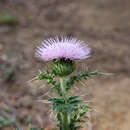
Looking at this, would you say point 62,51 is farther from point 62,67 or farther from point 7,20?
point 7,20

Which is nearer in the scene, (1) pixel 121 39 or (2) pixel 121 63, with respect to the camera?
(2) pixel 121 63

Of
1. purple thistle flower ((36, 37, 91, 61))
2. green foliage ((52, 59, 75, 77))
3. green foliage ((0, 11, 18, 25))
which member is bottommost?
green foliage ((52, 59, 75, 77))

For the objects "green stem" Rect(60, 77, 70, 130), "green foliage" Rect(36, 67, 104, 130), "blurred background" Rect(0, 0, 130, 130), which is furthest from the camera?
"blurred background" Rect(0, 0, 130, 130)

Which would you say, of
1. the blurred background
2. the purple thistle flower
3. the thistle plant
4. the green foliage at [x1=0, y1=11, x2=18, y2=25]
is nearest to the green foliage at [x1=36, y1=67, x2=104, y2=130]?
the thistle plant

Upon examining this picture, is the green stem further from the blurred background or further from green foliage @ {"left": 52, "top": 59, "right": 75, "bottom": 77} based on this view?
Result: the blurred background

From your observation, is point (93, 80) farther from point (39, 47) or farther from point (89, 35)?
point (39, 47)

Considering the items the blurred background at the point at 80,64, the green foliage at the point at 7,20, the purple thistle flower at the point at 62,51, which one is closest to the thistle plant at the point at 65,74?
the purple thistle flower at the point at 62,51

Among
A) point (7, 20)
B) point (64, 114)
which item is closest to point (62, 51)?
point (64, 114)

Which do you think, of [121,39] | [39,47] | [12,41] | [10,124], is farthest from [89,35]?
[39,47]
